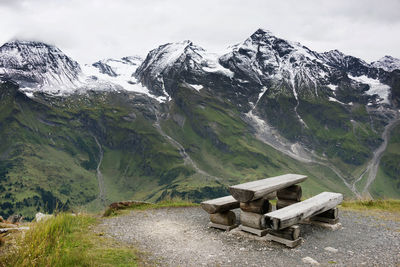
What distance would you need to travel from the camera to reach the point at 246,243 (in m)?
10.7

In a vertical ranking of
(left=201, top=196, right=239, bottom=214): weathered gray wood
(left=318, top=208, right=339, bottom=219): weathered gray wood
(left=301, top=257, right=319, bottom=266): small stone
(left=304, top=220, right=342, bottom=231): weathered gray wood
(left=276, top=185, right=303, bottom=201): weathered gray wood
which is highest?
(left=276, top=185, right=303, bottom=201): weathered gray wood

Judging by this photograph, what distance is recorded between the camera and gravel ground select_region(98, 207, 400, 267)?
29.7ft

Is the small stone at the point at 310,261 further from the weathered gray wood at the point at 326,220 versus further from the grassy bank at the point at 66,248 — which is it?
the grassy bank at the point at 66,248

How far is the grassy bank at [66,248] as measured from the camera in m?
6.68

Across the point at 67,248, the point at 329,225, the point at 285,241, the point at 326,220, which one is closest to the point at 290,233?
the point at 285,241

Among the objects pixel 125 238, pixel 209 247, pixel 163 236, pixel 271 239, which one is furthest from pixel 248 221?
pixel 125 238

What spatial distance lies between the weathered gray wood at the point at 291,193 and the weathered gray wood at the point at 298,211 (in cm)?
114

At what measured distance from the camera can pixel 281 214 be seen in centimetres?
1041

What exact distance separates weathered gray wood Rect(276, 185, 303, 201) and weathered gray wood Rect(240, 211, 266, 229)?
3428 mm

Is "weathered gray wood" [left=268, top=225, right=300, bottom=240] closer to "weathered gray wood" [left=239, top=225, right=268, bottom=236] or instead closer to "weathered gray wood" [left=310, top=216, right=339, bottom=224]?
"weathered gray wood" [left=239, top=225, right=268, bottom=236]

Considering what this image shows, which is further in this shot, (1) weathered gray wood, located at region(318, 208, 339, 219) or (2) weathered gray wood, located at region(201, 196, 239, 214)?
(1) weathered gray wood, located at region(318, 208, 339, 219)

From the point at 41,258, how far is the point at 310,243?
353 inches

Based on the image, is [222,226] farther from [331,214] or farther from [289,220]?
[331,214]

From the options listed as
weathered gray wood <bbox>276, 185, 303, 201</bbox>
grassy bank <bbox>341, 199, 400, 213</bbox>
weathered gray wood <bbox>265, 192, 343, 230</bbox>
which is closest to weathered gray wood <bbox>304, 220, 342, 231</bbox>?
weathered gray wood <bbox>265, 192, 343, 230</bbox>
